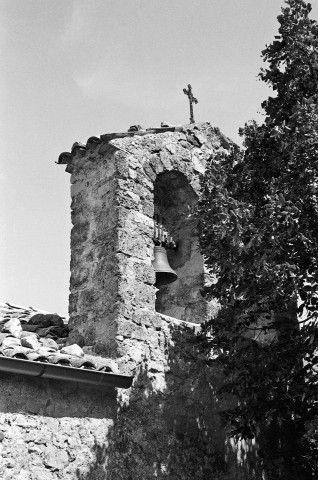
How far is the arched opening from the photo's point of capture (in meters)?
7.28

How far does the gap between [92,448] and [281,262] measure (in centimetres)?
199

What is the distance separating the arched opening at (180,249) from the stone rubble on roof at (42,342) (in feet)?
3.54

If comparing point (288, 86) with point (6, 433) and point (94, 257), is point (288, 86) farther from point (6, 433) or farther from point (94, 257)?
point (6, 433)

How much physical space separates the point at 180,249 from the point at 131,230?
3.38 feet

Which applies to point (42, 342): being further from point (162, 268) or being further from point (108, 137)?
point (108, 137)

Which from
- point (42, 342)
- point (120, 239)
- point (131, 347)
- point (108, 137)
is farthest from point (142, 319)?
point (108, 137)

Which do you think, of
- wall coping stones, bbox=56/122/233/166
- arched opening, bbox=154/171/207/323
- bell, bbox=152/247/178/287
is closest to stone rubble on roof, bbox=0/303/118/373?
bell, bbox=152/247/178/287

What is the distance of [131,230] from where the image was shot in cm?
661

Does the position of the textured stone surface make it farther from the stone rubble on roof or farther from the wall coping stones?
the stone rubble on roof

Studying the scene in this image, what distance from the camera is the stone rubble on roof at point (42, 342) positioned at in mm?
5266

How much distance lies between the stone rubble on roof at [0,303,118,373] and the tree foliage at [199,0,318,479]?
114 centimetres

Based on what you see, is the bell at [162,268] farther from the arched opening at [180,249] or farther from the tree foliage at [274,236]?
the tree foliage at [274,236]

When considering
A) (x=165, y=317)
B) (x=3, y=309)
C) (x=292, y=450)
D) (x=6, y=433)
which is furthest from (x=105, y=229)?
(x=292, y=450)

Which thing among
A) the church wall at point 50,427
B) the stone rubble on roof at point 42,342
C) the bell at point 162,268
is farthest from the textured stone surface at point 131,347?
the bell at point 162,268
